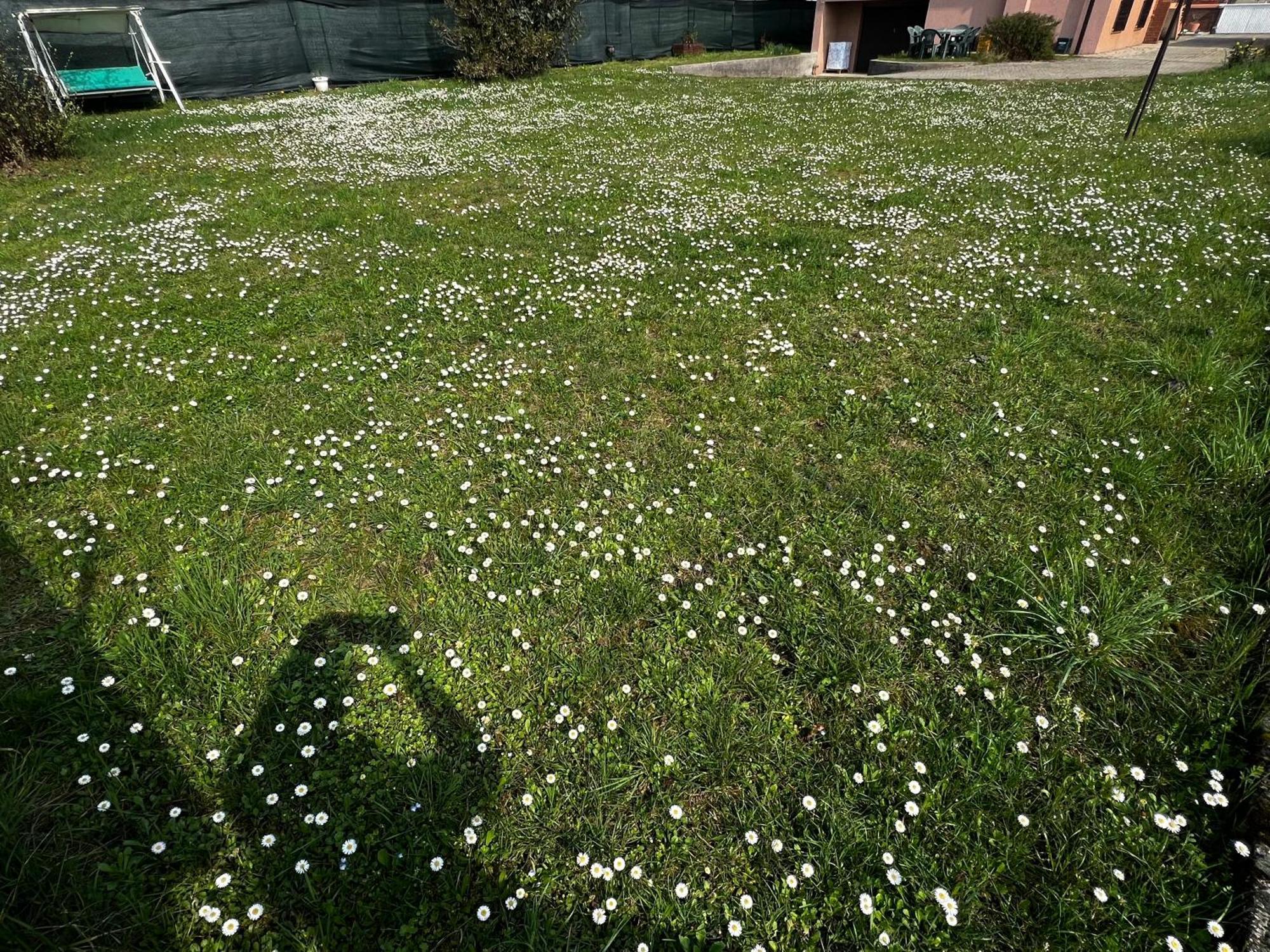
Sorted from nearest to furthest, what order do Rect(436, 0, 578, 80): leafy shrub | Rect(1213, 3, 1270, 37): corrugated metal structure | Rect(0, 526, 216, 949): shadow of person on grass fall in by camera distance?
Rect(0, 526, 216, 949): shadow of person on grass, Rect(436, 0, 578, 80): leafy shrub, Rect(1213, 3, 1270, 37): corrugated metal structure

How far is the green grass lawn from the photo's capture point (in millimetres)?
2344

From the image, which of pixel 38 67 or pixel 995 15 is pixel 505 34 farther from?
pixel 995 15

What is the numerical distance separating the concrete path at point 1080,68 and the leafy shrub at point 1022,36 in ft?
2.51

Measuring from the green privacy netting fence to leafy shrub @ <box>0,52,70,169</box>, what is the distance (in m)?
6.86

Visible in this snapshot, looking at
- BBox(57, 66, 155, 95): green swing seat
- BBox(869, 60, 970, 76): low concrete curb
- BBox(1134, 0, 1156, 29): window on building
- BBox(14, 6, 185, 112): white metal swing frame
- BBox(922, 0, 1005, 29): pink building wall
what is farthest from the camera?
BBox(1134, 0, 1156, 29): window on building

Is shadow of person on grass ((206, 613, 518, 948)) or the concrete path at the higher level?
the concrete path

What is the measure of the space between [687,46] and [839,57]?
8.84 metres

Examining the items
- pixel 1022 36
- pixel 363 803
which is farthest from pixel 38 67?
pixel 1022 36

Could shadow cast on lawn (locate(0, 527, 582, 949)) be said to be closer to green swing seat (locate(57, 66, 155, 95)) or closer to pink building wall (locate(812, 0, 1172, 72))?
green swing seat (locate(57, 66, 155, 95))

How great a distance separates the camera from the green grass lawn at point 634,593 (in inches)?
92.3

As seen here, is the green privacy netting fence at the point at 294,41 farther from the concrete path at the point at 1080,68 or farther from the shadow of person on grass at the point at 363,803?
the shadow of person on grass at the point at 363,803

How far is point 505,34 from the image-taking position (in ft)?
65.6

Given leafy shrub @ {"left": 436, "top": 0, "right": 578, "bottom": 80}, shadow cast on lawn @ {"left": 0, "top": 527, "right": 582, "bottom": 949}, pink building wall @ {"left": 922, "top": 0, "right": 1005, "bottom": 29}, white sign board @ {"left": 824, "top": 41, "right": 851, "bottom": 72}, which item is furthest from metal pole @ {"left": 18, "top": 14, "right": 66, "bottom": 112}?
pink building wall @ {"left": 922, "top": 0, "right": 1005, "bottom": 29}

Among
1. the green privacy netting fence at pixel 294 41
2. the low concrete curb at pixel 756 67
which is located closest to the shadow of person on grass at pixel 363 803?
the green privacy netting fence at pixel 294 41
